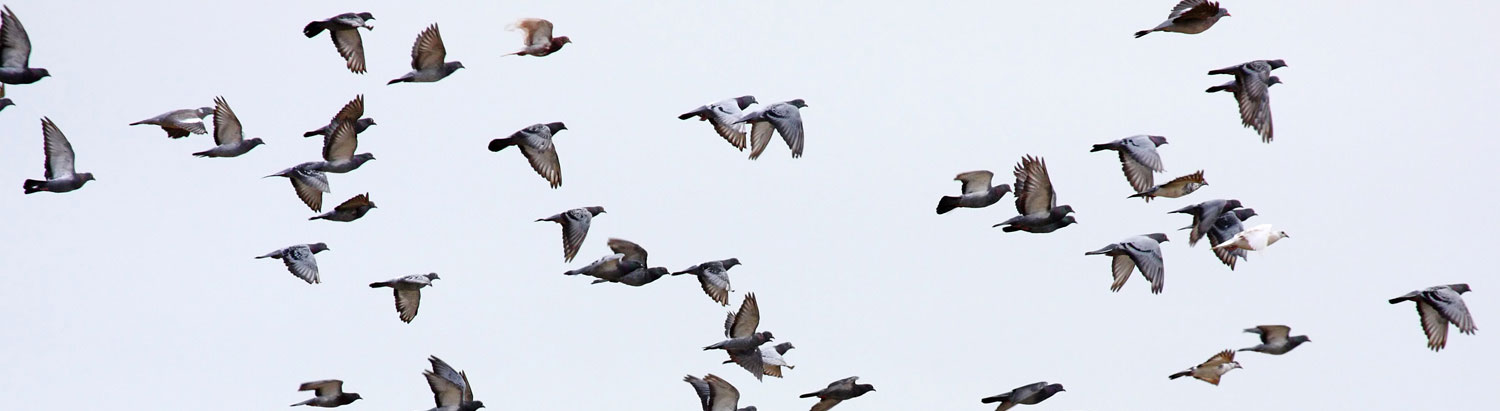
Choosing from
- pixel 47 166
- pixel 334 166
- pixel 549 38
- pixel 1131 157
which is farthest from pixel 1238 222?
pixel 47 166

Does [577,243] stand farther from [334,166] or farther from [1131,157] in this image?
[1131,157]

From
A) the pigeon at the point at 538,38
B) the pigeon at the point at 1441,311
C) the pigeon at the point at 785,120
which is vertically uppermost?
the pigeon at the point at 538,38

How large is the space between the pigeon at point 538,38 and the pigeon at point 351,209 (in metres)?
4.02

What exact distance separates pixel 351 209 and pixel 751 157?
773 cm

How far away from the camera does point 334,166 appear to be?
1741 inches

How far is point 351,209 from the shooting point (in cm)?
4319

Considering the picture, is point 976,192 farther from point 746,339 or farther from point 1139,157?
point 746,339

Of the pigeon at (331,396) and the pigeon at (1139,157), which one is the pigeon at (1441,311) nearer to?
the pigeon at (1139,157)

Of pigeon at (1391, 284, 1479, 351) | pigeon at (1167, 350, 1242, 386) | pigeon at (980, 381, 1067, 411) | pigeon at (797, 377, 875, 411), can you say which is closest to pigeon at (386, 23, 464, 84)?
pigeon at (797, 377, 875, 411)

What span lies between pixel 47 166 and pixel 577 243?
419 inches

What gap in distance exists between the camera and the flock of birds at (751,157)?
40.1 m

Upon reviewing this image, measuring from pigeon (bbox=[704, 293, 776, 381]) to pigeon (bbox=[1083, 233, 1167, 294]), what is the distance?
750 cm

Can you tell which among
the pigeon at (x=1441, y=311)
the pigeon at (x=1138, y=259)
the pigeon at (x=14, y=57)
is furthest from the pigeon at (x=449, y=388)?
the pigeon at (x=1441, y=311)

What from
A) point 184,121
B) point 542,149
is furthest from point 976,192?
point 184,121
